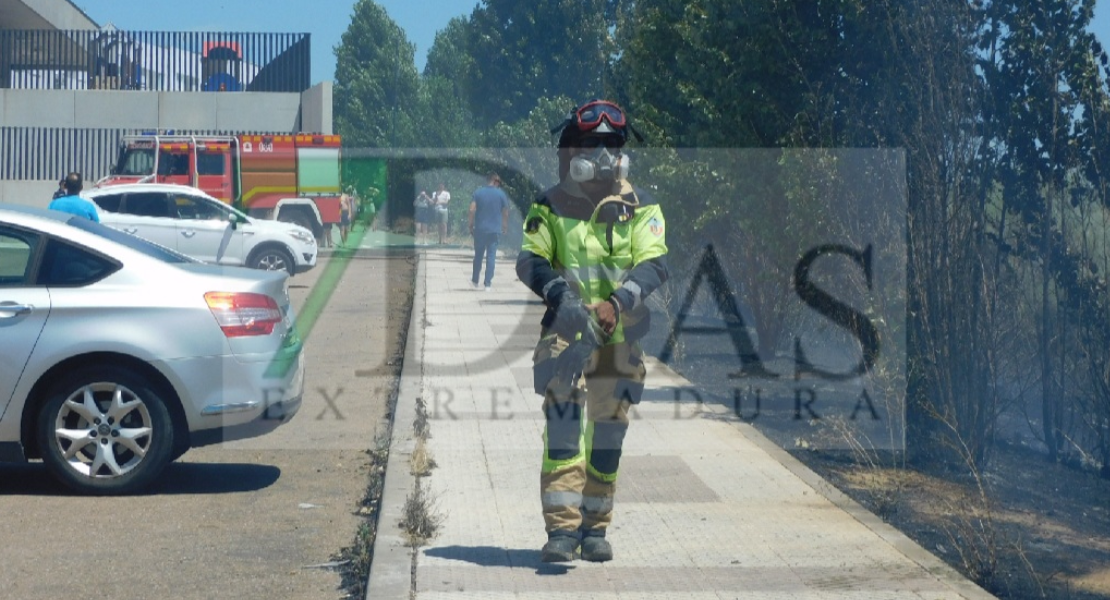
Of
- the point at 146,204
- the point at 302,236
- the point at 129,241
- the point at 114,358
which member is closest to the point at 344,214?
the point at 302,236

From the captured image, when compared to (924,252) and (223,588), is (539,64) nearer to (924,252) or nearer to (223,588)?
(924,252)

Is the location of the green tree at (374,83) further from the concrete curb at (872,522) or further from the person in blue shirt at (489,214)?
the concrete curb at (872,522)

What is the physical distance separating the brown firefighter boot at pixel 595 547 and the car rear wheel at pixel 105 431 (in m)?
2.66

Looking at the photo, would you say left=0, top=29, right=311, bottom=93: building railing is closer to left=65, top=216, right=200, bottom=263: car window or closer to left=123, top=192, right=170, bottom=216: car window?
left=123, top=192, right=170, bottom=216: car window

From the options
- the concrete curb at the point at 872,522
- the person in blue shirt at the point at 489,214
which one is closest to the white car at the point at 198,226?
the person in blue shirt at the point at 489,214

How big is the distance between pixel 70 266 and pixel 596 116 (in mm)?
3351

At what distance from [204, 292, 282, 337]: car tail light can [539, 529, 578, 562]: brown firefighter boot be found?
8.31ft

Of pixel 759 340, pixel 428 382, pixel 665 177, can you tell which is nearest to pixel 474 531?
Result: pixel 428 382

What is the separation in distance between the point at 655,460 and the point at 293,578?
3.03m

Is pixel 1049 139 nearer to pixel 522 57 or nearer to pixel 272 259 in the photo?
pixel 272 259

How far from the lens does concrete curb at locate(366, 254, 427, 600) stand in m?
5.52

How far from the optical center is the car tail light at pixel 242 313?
741cm

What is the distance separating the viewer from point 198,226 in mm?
21500

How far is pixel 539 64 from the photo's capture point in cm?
3900
